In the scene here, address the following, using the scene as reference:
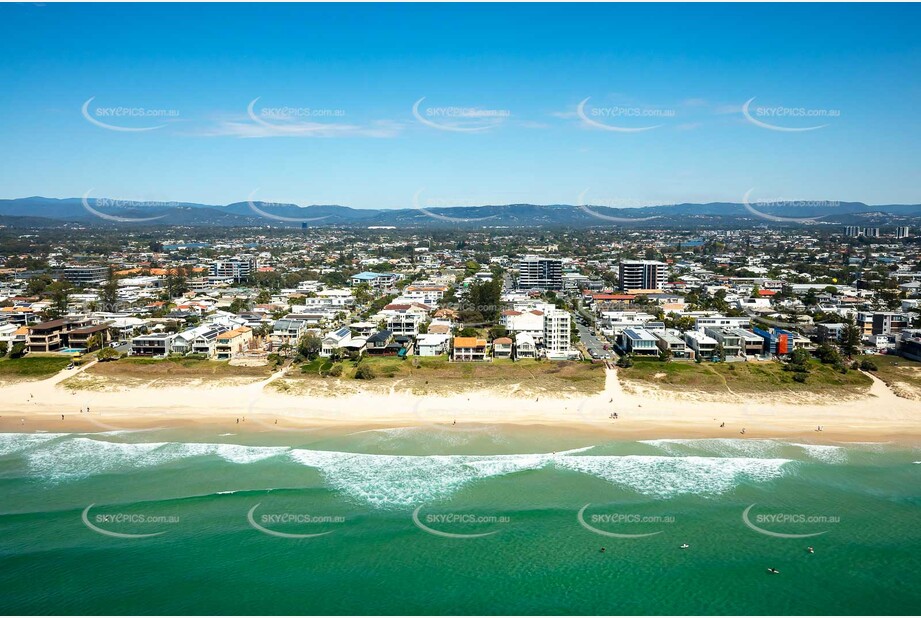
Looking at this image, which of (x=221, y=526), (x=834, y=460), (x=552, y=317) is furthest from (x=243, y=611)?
(x=552, y=317)

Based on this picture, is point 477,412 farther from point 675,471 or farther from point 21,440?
point 21,440

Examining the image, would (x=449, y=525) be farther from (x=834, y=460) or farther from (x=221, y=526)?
(x=834, y=460)

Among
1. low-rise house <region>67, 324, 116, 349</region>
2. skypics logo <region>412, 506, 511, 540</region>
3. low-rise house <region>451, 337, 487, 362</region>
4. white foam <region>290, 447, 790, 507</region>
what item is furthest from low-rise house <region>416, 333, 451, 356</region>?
low-rise house <region>67, 324, 116, 349</region>

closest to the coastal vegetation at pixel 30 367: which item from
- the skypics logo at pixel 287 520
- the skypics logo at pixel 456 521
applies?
the skypics logo at pixel 287 520

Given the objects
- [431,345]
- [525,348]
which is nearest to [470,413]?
[431,345]

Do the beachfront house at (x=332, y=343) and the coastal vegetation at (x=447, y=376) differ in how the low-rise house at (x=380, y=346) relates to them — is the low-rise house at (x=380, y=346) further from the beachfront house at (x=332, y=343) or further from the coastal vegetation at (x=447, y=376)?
the coastal vegetation at (x=447, y=376)
